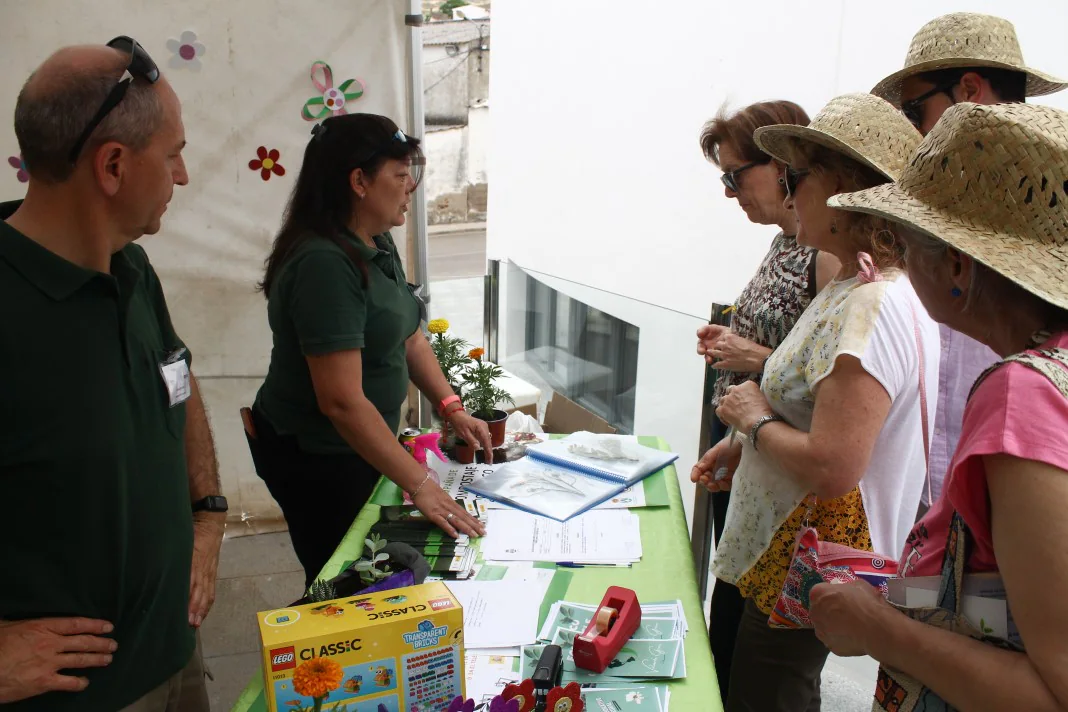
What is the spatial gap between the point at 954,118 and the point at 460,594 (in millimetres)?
1094

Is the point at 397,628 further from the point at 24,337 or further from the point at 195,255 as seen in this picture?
the point at 195,255

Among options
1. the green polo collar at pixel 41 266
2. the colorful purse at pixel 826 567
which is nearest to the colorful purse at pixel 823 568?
the colorful purse at pixel 826 567

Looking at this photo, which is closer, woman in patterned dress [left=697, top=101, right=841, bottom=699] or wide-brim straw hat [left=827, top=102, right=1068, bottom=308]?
wide-brim straw hat [left=827, top=102, right=1068, bottom=308]

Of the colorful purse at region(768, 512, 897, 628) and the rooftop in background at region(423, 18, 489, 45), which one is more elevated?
the rooftop in background at region(423, 18, 489, 45)

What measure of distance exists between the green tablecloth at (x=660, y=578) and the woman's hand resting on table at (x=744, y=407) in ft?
1.02

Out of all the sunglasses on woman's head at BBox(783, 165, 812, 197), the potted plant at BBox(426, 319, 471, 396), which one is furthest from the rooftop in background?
the sunglasses on woman's head at BBox(783, 165, 812, 197)

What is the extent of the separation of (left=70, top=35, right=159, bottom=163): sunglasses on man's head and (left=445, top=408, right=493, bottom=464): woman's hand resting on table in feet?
3.65

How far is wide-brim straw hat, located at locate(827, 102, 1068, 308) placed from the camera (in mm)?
798

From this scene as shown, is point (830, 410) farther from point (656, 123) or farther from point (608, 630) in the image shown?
point (656, 123)

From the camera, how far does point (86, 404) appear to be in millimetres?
1131

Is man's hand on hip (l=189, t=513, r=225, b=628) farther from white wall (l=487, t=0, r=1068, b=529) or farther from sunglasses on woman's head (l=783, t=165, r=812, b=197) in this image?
white wall (l=487, t=0, r=1068, b=529)

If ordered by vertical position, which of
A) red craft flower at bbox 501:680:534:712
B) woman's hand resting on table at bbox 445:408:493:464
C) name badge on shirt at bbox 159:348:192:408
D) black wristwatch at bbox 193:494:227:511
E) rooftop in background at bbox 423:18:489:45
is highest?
rooftop in background at bbox 423:18:489:45

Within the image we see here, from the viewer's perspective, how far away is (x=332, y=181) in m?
1.85

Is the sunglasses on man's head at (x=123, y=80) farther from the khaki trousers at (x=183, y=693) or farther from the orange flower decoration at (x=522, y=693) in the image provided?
the orange flower decoration at (x=522, y=693)
